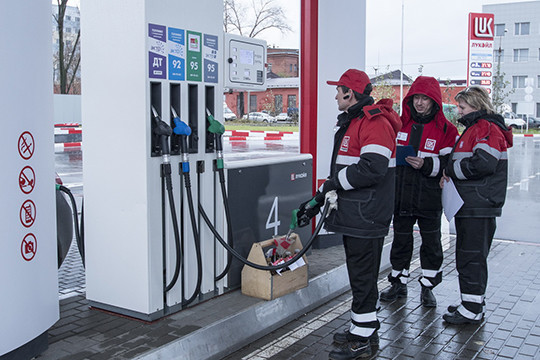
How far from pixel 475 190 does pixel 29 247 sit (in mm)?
3497

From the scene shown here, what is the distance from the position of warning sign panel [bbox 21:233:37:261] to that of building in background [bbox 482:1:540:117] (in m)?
68.1

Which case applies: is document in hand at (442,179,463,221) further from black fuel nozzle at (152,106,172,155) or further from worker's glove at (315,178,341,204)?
black fuel nozzle at (152,106,172,155)

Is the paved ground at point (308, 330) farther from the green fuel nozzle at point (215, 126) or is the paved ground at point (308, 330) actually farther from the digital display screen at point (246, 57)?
the digital display screen at point (246, 57)

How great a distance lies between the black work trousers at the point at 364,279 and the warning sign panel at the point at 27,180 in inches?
87.5

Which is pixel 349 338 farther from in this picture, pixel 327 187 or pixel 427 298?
pixel 427 298

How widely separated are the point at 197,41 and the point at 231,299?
2.21m

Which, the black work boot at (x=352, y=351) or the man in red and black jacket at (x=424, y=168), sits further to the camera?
the man in red and black jacket at (x=424, y=168)

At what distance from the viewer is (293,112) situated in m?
31.8

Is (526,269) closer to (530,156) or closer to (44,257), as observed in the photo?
(44,257)

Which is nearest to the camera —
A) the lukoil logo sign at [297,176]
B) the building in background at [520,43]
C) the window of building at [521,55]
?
the lukoil logo sign at [297,176]

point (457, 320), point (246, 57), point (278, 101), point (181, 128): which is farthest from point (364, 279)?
point (278, 101)

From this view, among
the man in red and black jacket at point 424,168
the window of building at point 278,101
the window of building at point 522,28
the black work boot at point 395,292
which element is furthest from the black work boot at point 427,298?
the window of building at point 522,28

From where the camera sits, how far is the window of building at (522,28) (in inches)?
2586

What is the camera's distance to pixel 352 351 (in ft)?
14.1
